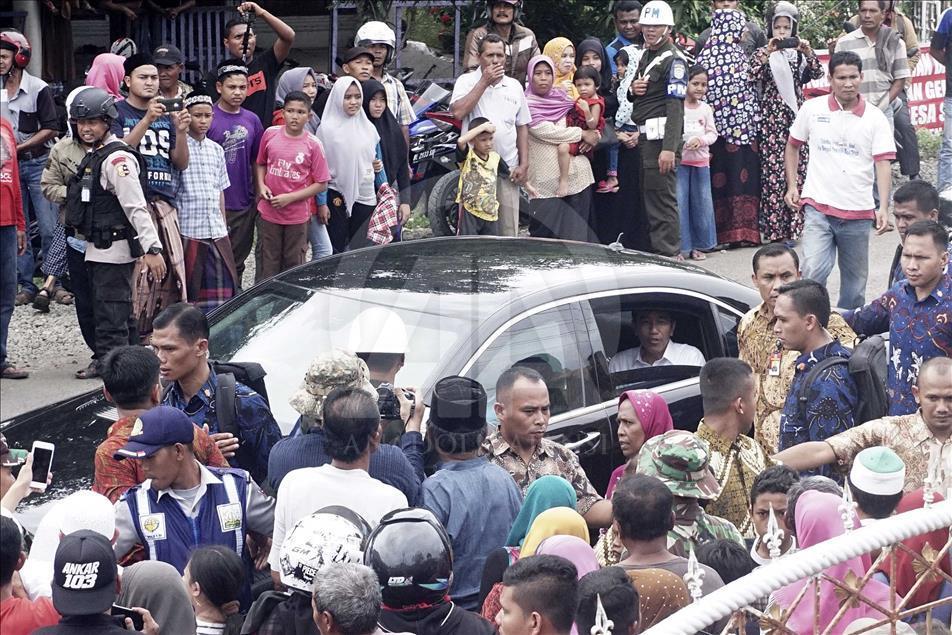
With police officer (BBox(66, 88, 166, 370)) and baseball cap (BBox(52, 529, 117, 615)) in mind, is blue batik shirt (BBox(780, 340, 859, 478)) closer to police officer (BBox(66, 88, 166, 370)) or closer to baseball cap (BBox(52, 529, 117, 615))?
baseball cap (BBox(52, 529, 117, 615))

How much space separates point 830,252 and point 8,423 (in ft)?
17.5

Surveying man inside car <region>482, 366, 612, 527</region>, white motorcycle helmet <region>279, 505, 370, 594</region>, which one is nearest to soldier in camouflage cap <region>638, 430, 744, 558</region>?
man inside car <region>482, 366, 612, 527</region>

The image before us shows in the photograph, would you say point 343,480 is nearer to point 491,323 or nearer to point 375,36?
point 491,323

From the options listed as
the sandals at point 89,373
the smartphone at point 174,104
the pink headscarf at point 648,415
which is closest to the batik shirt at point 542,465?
the pink headscarf at point 648,415

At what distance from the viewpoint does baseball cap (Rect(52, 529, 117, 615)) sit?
375 cm

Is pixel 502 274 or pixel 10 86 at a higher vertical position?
pixel 10 86

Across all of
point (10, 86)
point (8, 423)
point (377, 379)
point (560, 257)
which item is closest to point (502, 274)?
point (560, 257)

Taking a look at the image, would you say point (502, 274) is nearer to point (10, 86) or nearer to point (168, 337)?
point (168, 337)

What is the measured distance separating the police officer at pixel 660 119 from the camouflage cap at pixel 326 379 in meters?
6.48

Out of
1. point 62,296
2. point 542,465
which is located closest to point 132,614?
point 542,465

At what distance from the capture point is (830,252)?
30.3ft

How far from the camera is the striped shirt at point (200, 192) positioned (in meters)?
8.90

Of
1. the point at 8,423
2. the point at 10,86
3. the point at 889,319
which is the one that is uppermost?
the point at 10,86

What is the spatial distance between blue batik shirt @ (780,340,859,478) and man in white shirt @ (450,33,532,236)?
5007mm
